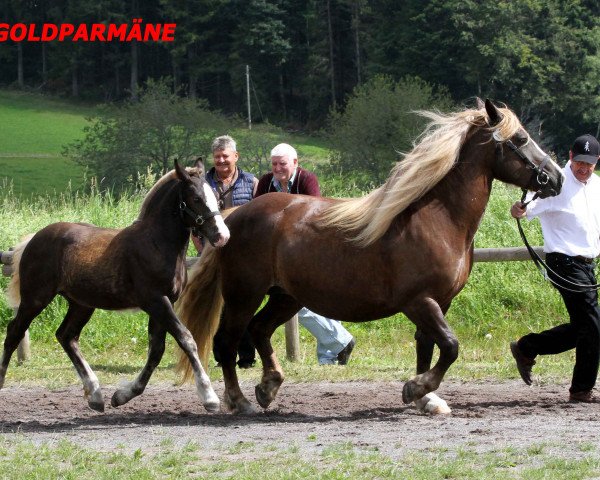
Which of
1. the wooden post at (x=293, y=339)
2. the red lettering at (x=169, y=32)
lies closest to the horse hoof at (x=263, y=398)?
the wooden post at (x=293, y=339)

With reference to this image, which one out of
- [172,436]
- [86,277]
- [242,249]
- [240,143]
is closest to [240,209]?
[242,249]

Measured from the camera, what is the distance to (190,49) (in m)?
75.2

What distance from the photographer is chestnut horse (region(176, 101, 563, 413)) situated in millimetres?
6957

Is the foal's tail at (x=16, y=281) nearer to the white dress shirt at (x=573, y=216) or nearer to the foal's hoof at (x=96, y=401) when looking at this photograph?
the foal's hoof at (x=96, y=401)

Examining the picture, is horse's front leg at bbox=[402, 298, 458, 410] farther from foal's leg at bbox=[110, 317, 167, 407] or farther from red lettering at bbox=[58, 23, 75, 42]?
red lettering at bbox=[58, 23, 75, 42]

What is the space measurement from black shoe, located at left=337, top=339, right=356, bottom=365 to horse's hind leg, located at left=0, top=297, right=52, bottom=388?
10.8 feet

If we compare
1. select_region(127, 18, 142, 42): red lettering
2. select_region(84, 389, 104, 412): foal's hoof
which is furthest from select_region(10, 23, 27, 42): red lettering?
select_region(84, 389, 104, 412): foal's hoof

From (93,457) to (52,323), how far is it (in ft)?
23.0

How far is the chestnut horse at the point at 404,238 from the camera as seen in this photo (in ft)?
22.8

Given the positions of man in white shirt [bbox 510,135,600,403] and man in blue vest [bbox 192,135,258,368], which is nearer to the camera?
man in white shirt [bbox 510,135,600,403]

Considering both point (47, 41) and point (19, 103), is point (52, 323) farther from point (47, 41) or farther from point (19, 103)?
point (47, 41)

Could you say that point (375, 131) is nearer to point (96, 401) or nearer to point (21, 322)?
point (21, 322)

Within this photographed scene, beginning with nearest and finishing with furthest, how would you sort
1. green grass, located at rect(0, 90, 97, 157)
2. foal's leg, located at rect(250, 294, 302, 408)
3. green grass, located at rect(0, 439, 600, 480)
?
green grass, located at rect(0, 439, 600, 480) < foal's leg, located at rect(250, 294, 302, 408) < green grass, located at rect(0, 90, 97, 157)

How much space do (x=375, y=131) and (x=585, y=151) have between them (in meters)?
41.4
